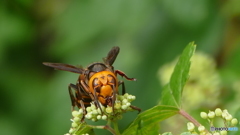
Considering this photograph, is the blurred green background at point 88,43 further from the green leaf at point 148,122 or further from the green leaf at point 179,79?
the green leaf at point 148,122

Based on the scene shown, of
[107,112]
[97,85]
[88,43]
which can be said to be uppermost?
[88,43]

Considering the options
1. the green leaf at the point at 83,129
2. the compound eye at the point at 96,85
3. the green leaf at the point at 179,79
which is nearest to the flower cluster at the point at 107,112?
the green leaf at the point at 83,129

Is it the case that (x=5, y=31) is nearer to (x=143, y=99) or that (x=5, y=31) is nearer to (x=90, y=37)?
(x=90, y=37)

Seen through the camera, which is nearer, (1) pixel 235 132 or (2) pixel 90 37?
(1) pixel 235 132

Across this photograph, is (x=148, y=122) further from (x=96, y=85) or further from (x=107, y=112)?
(x=96, y=85)

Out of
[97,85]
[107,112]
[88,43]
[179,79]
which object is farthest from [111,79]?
[88,43]

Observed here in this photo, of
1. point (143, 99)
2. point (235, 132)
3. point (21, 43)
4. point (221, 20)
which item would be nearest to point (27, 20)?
point (21, 43)
